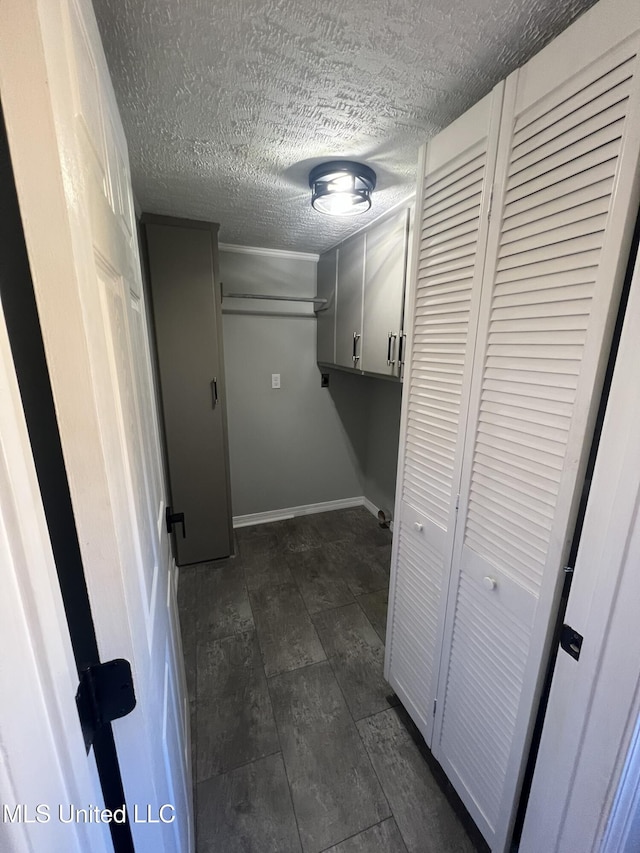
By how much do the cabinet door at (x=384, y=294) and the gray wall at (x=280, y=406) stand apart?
92 centimetres

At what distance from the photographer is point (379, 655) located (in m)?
1.81

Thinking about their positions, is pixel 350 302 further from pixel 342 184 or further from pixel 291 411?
pixel 291 411

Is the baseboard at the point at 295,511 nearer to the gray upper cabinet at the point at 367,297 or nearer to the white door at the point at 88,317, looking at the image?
the gray upper cabinet at the point at 367,297

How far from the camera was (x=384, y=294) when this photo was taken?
6.00 ft

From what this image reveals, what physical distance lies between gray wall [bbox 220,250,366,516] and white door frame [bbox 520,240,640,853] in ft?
7.79

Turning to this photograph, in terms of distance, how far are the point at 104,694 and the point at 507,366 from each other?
1039 millimetres

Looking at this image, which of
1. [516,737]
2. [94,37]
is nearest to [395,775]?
[516,737]

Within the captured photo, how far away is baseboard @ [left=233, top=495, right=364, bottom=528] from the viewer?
9.96ft

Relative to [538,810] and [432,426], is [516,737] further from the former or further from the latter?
[432,426]

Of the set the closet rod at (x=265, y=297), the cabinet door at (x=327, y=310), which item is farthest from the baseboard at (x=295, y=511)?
the closet rod at (x=265, y=297)

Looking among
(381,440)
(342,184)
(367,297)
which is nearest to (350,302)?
(367,297)

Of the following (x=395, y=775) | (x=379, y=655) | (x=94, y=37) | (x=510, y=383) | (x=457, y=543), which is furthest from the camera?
(x=379, y=655)

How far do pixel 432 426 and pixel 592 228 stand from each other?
0.65m

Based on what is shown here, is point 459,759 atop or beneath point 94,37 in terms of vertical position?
beneath
